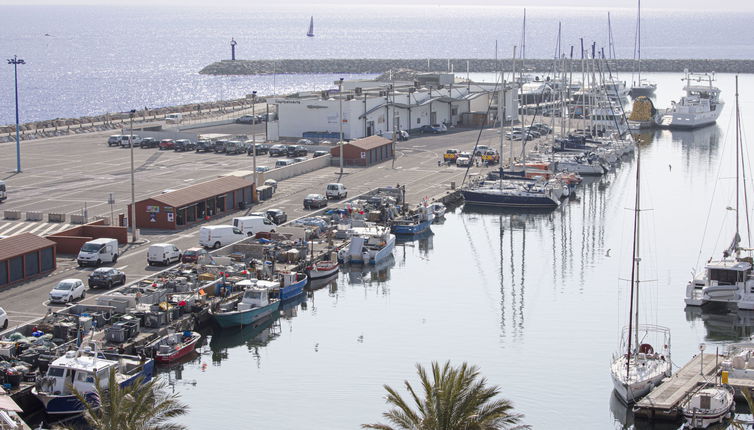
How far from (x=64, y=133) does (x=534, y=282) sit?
2139 inches

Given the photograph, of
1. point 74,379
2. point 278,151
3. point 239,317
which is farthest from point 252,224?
point 278,151

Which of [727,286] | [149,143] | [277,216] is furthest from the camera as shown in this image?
[149,143]

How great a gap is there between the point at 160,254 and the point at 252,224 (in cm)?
731

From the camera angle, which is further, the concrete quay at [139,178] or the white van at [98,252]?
the concrete quay at [139,178]

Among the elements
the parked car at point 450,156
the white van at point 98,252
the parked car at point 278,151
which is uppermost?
the parked car at point 278,151

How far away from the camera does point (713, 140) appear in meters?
103

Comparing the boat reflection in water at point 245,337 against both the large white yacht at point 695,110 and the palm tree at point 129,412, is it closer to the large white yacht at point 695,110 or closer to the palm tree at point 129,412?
the palm tree at point 129,412

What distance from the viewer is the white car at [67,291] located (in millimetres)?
39469

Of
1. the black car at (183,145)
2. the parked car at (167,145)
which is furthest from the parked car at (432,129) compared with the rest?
the parked car at (167,145)

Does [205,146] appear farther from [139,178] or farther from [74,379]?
[74,379]

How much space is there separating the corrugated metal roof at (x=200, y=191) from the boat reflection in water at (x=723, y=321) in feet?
79.6

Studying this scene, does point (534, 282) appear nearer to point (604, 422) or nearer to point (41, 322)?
point (604, 422)

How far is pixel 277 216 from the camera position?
55.4 meters

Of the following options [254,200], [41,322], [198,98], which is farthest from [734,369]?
[198,98]
